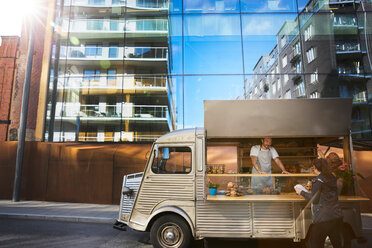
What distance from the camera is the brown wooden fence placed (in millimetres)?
10625

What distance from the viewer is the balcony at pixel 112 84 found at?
13000mm

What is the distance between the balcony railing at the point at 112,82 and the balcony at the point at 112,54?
117 cm

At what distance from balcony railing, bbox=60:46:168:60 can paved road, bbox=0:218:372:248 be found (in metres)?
9.43

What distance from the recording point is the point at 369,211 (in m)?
9.03

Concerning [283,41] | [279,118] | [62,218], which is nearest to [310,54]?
[283,41]

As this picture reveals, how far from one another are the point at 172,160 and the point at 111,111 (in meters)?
8.67

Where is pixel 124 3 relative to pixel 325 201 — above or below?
above

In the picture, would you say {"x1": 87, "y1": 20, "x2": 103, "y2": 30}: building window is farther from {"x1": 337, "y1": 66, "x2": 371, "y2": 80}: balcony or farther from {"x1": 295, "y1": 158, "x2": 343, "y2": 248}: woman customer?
{"x1": 295, "y1": 158, "x2": 343, "y2": 248}: woman customer

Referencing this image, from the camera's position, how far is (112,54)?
14.0m

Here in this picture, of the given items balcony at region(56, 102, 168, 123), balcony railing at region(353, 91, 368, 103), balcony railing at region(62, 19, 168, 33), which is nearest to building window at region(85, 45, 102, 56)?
balcony railing at region(62, 19, 168, 33)

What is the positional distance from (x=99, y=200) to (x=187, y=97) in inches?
251

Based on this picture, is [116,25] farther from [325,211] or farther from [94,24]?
[325,211]

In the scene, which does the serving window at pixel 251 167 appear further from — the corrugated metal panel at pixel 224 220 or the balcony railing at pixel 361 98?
the balcony railing at pixel 361 98

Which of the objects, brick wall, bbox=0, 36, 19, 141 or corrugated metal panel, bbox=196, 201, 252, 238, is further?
brick wall, bbox=0, 36, 19, 141
